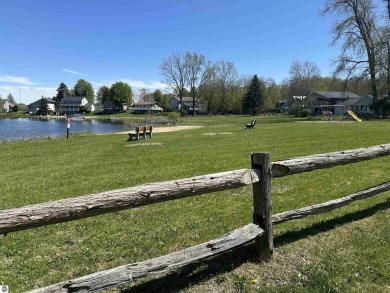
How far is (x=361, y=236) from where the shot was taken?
182 inches

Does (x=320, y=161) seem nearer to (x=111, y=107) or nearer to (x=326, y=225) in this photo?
(x=326, y=225)

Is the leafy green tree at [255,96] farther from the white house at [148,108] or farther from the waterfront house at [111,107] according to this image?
the waterfront house at [111,107]

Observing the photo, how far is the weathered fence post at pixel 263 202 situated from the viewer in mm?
3900

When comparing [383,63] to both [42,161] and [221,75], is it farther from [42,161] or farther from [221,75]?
[221,75]

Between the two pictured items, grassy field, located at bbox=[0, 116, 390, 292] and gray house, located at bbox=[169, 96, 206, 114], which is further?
gray house, located at bbox=[169, 96, 206, 114]

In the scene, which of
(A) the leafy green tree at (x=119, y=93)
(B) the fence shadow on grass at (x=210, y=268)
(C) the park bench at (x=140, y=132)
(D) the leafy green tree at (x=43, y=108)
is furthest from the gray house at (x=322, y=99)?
(D) the leafy green tree at (x=43, y=108)

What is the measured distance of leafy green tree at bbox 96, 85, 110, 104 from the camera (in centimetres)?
14350

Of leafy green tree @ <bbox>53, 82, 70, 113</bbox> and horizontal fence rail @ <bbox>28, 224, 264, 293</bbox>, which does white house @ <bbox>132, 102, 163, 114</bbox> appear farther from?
horizontal fence rail @ <bbox>28, 224, 264, 293</bbox>

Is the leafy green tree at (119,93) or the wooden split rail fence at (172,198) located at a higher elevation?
the leafy green tree at (119,93)

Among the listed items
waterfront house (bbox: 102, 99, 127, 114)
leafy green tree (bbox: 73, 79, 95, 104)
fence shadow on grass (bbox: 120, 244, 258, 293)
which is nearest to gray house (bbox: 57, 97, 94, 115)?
waterfront house (bbox: 102, 99, 127, 114)

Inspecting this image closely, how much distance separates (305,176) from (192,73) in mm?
94009

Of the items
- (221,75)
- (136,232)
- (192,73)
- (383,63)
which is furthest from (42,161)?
(221,75)

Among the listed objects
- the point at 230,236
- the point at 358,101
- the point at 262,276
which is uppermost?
the point at 358,101

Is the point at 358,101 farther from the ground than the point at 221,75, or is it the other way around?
the point at 221,75
